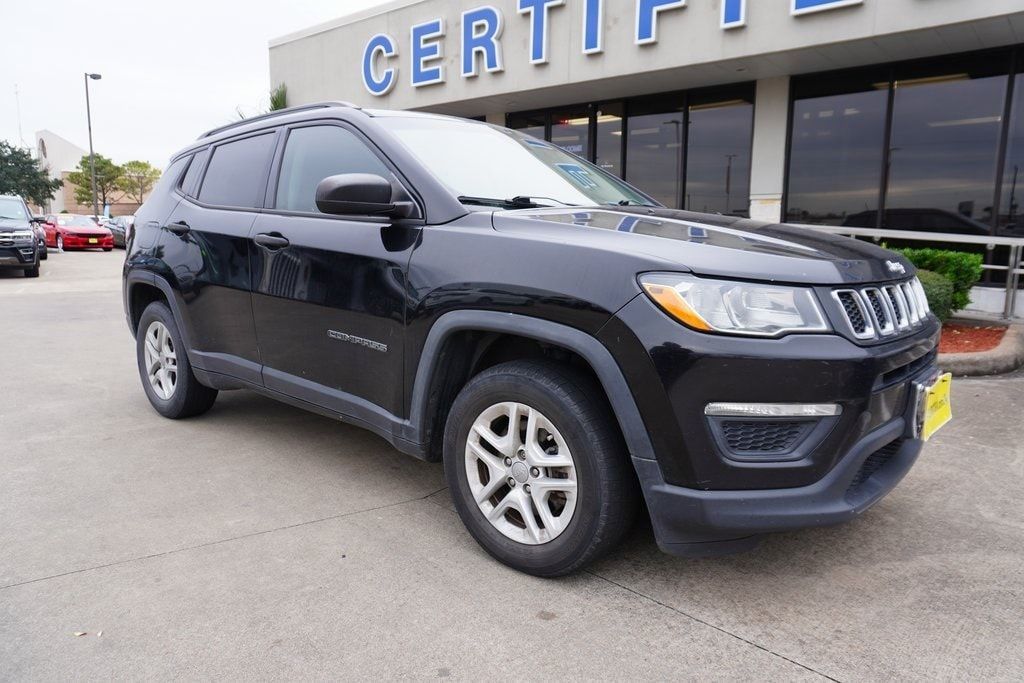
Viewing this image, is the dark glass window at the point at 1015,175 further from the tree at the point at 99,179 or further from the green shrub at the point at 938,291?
the tree at the point at 99,179

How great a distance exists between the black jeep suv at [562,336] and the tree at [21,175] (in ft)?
177

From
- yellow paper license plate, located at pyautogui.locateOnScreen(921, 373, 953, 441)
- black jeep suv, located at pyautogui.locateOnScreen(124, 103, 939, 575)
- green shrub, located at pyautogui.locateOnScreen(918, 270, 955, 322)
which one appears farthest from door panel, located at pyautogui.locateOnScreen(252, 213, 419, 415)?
green shrub, located at pyautogui.locateOnScreen(918, 270, 955, 322)

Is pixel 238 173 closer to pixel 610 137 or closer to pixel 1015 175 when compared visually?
pixel 1015 175

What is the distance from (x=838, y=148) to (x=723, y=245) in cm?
955

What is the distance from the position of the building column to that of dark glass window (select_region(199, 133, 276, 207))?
8.67 metres

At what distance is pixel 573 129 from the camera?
13859mm

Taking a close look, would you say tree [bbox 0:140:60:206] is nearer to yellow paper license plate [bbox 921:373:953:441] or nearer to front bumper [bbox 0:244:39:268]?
front bumper [bbox 0:244:39:268]

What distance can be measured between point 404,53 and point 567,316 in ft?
44.5

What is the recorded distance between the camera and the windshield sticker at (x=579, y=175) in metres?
3.60

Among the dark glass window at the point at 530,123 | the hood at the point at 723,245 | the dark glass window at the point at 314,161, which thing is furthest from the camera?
the dark glass window at the point at 530,123

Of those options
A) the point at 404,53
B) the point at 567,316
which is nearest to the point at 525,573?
the point at 567,316

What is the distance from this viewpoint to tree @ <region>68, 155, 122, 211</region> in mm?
63219

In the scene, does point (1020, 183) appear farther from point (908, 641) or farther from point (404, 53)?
point (404, 53)

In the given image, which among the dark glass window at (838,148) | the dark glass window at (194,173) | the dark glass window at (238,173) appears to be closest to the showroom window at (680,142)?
the dark glass window at (838,148)
